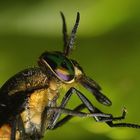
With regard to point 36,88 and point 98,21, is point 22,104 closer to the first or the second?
point 36,88

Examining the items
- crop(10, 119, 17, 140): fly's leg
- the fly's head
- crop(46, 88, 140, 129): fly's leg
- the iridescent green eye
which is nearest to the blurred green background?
crop(46, 88, 140, 129): fly's leg

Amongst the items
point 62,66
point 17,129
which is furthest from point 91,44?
point 17,129

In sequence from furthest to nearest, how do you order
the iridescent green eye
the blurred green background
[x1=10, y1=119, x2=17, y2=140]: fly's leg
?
the blurred green background → the iridescent green eye → [x1=10, y1=119, x2=17, y2=140]: fly's leg

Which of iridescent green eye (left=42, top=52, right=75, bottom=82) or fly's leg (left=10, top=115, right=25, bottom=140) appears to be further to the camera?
iridescent green eye (left=42, top=52, right=75, bottom=82)

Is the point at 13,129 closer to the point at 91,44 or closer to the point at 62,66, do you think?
the point at 62,66

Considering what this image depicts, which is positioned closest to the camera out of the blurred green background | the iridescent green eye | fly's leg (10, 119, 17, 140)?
fly's leg (10, 119, 17, 140)

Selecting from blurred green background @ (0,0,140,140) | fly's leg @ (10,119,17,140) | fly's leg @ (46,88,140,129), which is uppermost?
blurred green background @ (0,0,140,140)

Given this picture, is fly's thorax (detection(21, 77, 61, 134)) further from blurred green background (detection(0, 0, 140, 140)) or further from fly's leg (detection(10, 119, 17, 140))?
blurred green background (detection(0, 0, 140, 140))
